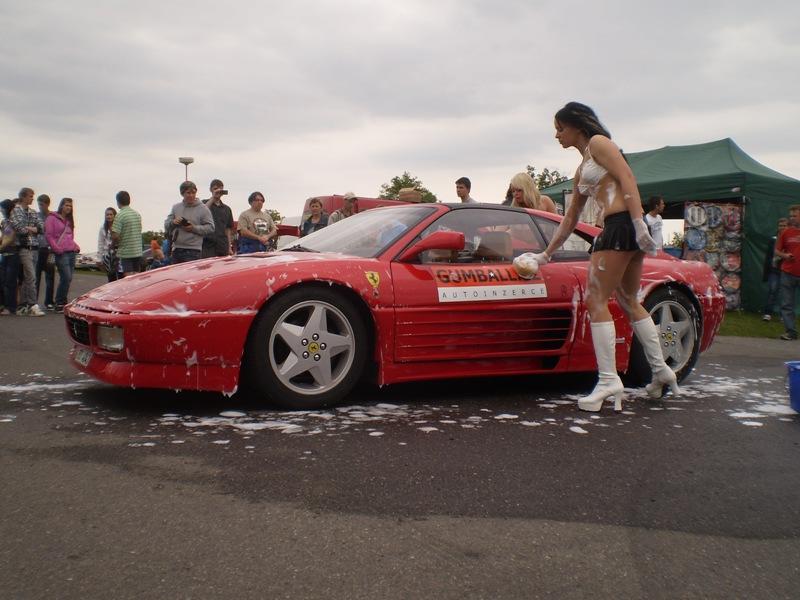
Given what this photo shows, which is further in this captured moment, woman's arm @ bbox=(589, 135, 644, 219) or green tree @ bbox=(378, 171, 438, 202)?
green tree @ bbox=(378, 171, 438, 202)

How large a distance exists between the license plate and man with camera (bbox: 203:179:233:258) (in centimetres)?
469

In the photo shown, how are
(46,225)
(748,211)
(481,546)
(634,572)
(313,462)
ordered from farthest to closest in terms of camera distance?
(748,211)
(46,225)
(313,462)
(481,546)
(634,572)

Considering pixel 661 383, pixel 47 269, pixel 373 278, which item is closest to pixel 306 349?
pixel 373 278

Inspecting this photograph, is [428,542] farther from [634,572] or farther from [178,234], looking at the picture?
[178,234]

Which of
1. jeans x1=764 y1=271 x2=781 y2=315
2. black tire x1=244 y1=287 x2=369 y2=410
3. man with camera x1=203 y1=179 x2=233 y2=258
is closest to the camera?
black tire x1=244 y1=287 x2=369 y2=410

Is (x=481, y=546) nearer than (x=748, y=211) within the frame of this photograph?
Yes

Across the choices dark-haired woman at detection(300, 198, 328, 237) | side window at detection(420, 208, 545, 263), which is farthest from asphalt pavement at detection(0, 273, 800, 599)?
dark-haired woman at detection(300, 198, 328, 237)

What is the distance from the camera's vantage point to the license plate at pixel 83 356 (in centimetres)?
380

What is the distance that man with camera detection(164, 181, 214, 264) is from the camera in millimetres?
8117

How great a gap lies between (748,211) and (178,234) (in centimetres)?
924

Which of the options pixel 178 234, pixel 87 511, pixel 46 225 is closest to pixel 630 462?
pixel 87 511

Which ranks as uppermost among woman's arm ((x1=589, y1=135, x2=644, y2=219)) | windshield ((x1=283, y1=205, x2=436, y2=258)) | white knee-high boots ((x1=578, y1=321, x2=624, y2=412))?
woman's arm ((x1=589, y1=135, x2=644, y2=219))

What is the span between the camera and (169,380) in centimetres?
358

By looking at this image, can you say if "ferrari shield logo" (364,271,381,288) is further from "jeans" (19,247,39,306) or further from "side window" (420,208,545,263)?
"jeans" (19,247,39,306)
